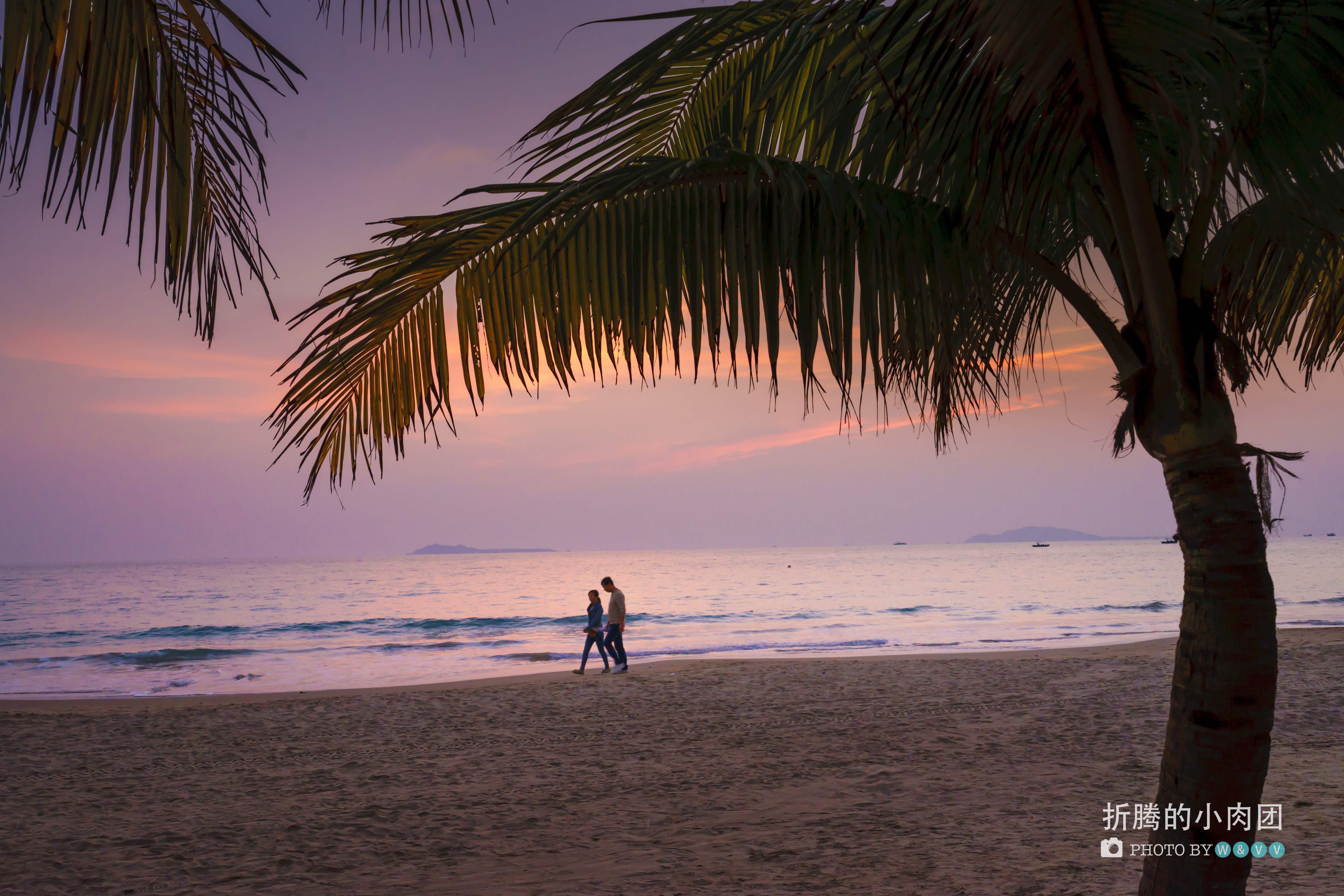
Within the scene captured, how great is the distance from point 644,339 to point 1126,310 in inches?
54.8

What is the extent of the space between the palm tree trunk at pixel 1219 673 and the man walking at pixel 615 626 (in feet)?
41.1

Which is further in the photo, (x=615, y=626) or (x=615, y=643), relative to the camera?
(x=615, y=643)

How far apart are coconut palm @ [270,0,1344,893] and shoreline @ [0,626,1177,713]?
12214 millimetres

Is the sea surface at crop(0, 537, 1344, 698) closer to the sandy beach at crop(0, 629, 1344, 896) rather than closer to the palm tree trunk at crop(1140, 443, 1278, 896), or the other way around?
the sandy beach at crop(0, 629, 1344, 896)

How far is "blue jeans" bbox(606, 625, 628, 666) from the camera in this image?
15203 mm

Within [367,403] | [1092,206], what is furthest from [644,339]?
[1092,206]

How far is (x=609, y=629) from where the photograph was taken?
15344 millimetres

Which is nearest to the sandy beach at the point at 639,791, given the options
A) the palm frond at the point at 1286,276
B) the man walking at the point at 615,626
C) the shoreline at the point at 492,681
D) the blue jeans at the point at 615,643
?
the shoreline at the point at 492,681

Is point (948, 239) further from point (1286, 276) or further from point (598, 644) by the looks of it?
point (598, 644)

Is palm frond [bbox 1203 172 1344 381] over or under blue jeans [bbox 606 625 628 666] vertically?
over

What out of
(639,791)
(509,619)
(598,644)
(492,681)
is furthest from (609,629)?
(509,619)

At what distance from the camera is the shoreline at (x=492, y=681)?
13656 millimetres

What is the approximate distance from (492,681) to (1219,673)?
49.6 feet

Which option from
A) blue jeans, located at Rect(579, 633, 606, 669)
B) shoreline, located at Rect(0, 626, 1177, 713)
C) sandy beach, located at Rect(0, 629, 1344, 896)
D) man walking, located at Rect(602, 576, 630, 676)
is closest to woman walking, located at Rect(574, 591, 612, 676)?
blue jeans, located at Rect(579, 633, 606, 669)
